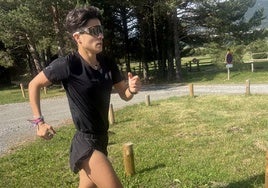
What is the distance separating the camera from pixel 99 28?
3.16m

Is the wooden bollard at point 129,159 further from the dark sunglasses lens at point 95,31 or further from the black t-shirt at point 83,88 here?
the dark sunglasses lens at point 95,31

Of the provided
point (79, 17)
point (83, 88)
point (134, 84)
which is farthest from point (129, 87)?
point (79, 17)

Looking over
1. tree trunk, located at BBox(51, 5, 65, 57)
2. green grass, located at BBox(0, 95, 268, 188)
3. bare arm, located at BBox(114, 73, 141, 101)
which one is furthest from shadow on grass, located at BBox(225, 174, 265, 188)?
tree trunk, located at BBox(51, 5, 65, 57)

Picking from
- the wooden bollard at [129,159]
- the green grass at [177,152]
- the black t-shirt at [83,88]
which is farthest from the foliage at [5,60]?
the black t-shirt at [83,88]

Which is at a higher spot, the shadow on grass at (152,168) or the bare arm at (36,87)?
the bare arm at (36,87)

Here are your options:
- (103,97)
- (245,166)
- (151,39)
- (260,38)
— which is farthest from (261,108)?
(151,39)

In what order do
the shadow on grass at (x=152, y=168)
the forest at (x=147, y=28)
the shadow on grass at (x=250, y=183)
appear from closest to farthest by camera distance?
the shadow on grass at (x=250, y=183) → the shadow on grass at (x=152, y=168) → the forest at (x=147, y=28)

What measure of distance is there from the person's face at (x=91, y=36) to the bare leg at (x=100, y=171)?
906 mm

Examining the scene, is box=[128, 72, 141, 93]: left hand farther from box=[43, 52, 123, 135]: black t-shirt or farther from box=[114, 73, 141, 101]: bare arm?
box=[43, 52, 123, 135]: black t-shirt

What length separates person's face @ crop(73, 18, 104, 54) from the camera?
3.11 metres

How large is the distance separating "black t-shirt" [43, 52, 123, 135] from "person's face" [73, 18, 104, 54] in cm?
13

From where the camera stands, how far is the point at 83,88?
3.11 meters

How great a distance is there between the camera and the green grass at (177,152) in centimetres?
603

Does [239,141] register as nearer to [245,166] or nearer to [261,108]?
[245,166]
